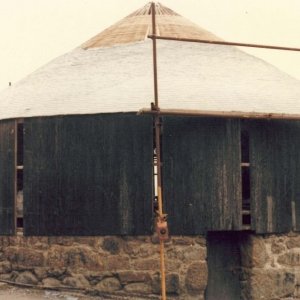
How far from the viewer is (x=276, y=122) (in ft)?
57.9

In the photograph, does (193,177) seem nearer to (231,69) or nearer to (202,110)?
(202,110)

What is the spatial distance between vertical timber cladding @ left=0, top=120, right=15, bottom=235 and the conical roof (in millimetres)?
356

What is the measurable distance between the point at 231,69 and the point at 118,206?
14.5ft

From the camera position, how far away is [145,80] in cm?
1830

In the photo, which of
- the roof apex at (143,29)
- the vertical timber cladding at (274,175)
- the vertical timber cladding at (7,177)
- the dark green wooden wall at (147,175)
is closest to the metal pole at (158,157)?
the dark green wooden wall at (147,175)

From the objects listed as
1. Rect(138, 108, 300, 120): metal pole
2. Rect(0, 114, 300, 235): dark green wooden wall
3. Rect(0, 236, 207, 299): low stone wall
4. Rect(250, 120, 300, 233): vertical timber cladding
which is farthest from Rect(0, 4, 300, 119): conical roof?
Rect(0, 236, 207, 299): low stone wall

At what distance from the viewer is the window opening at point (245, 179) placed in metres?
17.3

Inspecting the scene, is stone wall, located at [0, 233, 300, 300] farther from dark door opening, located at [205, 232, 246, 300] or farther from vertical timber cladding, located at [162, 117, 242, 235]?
vertical timber cladding, located at [162, 117, 242, 235]

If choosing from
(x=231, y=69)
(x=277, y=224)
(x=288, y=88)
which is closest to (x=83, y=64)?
(x=231, y=69)

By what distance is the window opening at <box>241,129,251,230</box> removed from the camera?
17328mm

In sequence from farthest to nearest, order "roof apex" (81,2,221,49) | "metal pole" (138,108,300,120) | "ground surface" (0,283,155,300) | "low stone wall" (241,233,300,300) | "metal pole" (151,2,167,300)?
"roof apex" (81,2,221,49) < "low stone wall" (241,233,300,300) < "ground surface" (0,283,155,300) < "metal pole" (138,108,300,120) < "metal pole" (151,2,167,300)

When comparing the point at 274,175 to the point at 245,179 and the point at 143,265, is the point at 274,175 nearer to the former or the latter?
the point at 245,179

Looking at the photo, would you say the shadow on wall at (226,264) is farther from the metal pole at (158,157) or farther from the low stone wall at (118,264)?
the metal pole at (158,157)

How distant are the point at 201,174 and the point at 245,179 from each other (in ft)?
4.19
